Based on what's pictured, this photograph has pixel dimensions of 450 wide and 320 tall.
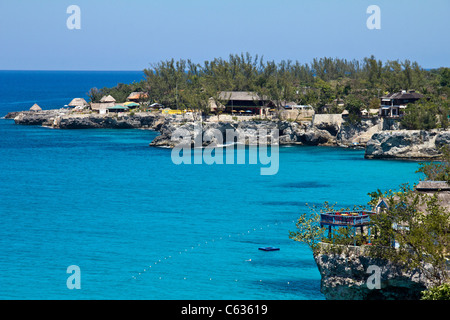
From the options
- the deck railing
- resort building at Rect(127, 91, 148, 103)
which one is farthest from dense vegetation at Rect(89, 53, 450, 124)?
the deck railing

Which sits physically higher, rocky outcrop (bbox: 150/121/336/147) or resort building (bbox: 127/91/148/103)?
resort building (bbox: 127/91/148/103)

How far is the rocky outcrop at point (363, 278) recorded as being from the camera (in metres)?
27.5

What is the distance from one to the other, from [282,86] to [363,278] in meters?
75.7

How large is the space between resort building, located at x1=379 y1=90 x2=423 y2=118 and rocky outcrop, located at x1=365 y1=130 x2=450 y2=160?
11.1 m

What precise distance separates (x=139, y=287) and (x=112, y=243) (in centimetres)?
818

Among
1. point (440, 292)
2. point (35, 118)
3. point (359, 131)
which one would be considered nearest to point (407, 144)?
point (359, 131)

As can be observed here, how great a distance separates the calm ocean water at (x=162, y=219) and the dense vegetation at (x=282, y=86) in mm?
12832

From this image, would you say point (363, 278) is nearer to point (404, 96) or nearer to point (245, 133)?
point (404, 96)

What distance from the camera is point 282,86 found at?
102250mm

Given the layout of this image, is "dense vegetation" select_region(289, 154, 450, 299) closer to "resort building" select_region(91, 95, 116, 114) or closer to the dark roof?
the dark roof

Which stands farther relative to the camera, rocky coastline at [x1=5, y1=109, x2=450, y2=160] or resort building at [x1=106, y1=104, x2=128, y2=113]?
resort building at [x1=106, y1=104, x2=128, y2=113]

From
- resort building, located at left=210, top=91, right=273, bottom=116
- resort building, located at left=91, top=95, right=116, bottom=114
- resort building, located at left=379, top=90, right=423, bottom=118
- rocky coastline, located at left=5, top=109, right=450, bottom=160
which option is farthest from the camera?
resort building, located at left=91, top=95, right=116, bottom=114

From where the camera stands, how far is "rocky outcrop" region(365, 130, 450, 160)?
73688 mm
